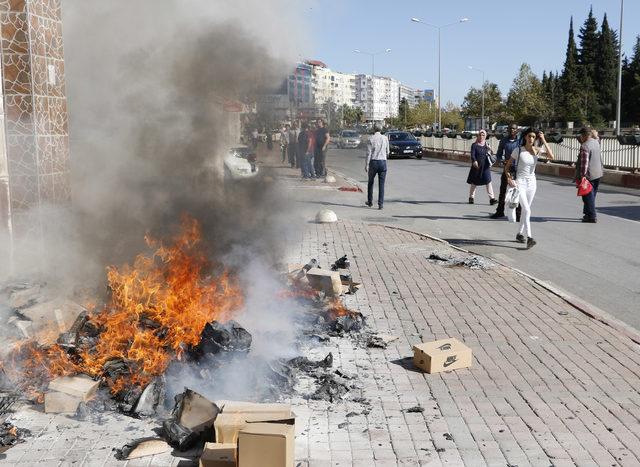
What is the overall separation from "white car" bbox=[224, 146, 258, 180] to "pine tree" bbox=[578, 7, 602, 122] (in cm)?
7964

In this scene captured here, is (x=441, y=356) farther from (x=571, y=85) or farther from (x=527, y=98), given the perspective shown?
(x=571, y=85)

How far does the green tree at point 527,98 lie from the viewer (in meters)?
73.1

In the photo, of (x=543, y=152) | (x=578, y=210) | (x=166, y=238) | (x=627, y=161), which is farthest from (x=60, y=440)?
(x=627, y=161)

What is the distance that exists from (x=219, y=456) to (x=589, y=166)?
36.5ft

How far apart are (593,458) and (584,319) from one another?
9.91 feet

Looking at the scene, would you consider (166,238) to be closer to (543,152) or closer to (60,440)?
(60,440)

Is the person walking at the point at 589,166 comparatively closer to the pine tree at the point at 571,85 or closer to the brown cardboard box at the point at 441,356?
the brown cardboard box at the point at 441,356

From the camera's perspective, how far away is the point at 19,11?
6.63 m

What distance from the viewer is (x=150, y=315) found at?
18.0 ft

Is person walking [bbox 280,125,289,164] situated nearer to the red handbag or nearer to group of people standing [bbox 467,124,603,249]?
group of people standing [bbox 467,124,603,249]

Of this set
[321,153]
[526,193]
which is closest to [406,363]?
[526,193]

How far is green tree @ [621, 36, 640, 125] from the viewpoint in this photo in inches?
2835

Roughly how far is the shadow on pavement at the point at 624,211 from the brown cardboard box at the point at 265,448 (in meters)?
11.9

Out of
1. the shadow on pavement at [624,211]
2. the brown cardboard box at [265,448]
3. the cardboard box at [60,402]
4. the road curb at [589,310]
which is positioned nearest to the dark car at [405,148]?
the shadow on pavement at [624,211]
